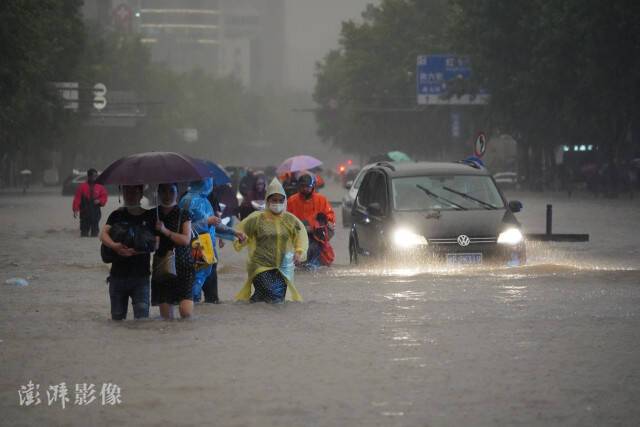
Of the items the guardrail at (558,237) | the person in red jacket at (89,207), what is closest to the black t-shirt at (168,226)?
the guardrail at (558,237)

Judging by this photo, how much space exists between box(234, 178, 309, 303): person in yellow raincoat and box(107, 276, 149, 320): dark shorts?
6.31ft

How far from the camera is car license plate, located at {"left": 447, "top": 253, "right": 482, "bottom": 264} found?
1833 cm

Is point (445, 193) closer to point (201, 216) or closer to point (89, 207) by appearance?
point (201, 216)

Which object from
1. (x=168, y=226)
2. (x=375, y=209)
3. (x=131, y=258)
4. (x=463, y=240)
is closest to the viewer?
(x=131, y=258)

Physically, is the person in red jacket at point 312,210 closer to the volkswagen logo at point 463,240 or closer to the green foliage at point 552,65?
the volkswagen logo at point 463,240

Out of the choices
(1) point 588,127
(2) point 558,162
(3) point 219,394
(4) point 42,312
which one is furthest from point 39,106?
(3) point 219,394

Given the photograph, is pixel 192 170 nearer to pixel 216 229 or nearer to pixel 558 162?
pixel 216 229

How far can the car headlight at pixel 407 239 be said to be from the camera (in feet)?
60.2

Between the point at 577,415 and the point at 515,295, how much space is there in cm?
716

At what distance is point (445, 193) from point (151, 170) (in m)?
7.89

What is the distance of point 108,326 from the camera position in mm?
12727

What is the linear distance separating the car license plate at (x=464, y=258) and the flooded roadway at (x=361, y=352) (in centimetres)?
16

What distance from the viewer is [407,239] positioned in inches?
725

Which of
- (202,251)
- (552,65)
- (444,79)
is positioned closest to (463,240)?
(202,251)
